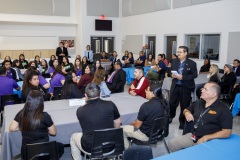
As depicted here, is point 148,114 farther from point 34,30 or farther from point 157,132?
point 34,30

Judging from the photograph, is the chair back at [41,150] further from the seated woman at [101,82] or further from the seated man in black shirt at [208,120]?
the seated woman at [101,82]

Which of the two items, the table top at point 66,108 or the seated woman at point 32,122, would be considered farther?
the table top at point 66,108

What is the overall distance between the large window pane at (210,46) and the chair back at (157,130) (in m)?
6.36

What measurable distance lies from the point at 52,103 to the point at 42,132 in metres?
1.39

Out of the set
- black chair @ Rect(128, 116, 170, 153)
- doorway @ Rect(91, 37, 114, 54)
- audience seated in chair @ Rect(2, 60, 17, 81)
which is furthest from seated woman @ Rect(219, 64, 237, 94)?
doorway @ Rect(91, 37, 114, 54)

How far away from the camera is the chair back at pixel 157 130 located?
2797 mm

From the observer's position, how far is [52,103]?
378cm

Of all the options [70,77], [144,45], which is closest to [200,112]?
[70,77]

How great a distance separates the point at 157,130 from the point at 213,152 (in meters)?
0.85

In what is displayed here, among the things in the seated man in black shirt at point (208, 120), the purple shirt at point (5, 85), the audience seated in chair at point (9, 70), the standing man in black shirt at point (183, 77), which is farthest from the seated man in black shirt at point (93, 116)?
the audience seated in chair at point (9, 70)

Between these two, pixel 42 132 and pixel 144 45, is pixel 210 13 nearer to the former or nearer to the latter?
pixel 144 45

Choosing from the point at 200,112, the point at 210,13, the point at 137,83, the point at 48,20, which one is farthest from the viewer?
the point at 48,20

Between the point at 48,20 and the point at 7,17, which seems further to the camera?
the point at 48,20

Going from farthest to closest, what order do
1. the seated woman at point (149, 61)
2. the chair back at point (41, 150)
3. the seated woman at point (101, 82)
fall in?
the seated woman at point (149, 61) < the seated woman at point (101, 82) < the chair back at point (41, 150)
